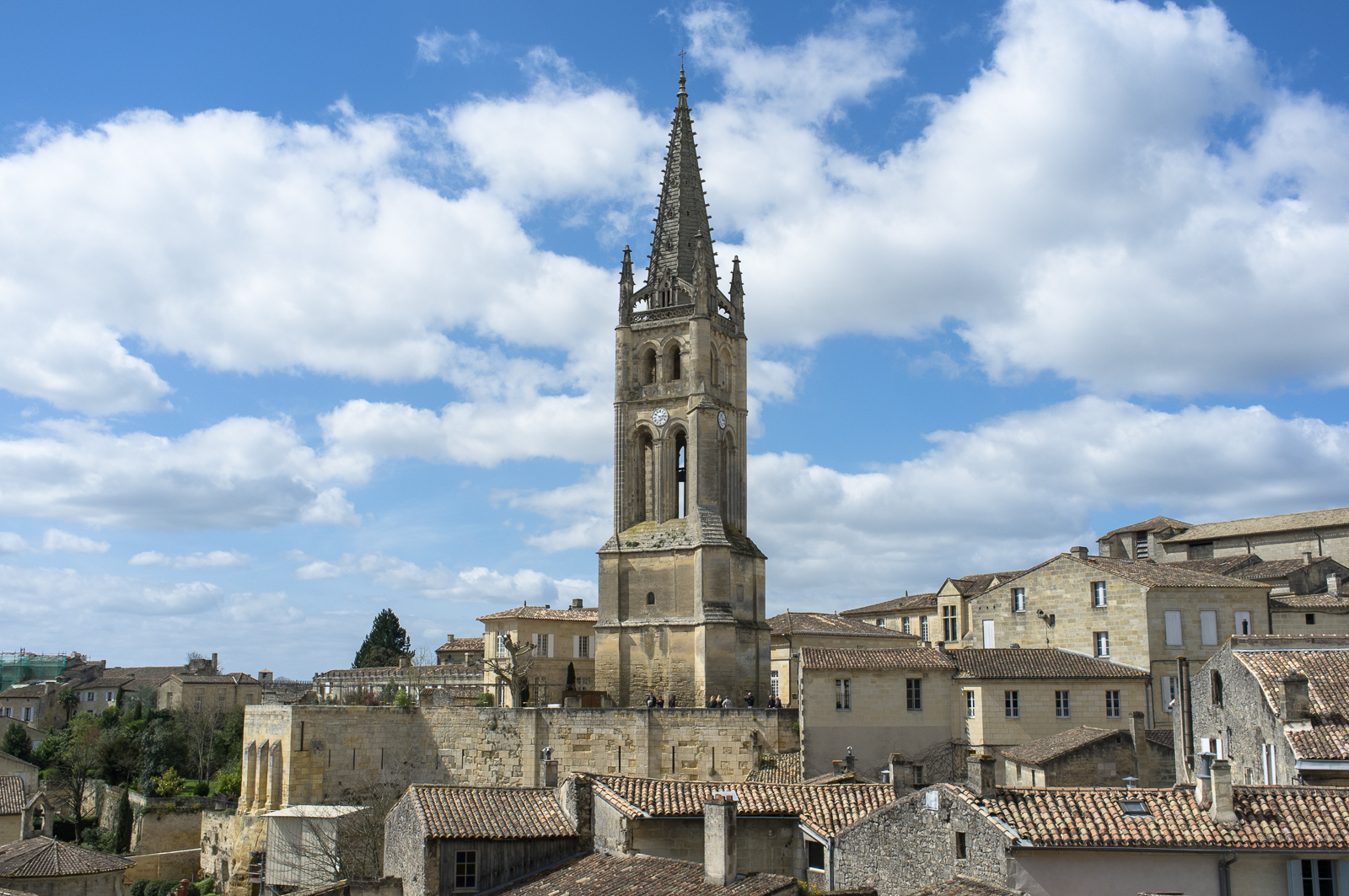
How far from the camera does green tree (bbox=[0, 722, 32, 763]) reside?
229 feet

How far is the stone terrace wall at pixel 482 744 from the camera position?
40.0 m

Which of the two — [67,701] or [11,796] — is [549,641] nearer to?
[11,796]

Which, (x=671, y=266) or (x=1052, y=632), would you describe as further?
(x=671, y=266)

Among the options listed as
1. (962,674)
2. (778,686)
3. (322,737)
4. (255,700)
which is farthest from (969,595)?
(255,700)

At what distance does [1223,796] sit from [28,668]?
10617cm

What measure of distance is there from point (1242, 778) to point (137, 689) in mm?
78270

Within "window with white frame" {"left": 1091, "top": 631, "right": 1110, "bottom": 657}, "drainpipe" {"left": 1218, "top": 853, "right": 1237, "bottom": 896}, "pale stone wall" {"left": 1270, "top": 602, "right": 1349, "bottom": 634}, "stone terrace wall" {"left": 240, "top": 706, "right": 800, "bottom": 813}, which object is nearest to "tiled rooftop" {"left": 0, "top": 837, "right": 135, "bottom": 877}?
"stone terrace wall" {"left": 240, "top": 706, "right": 800, "bottom": 813}

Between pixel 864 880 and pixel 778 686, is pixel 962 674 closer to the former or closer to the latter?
pixel 778 686

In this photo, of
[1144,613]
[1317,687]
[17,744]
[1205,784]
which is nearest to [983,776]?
[1205,784]

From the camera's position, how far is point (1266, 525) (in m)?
57.4

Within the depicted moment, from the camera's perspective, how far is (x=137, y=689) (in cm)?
8450

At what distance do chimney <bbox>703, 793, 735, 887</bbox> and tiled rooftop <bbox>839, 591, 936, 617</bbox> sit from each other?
42078 millimetres

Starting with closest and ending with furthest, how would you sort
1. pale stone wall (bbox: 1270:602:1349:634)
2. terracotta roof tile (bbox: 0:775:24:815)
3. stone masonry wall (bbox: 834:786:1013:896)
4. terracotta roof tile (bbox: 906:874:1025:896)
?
terracotta roof tile (bbox: 906:874:1025:896) → stone masonry wall (bbox: 834:786:1013:896) → pale stone wall (bbox: 1270:602:1349:634) → terracotta roof tile (bbox: 0:775:24:815)

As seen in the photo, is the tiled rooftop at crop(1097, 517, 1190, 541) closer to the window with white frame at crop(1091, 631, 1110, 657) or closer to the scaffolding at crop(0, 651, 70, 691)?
the window with white frame at crop(1091, 631, 1110, 657)
